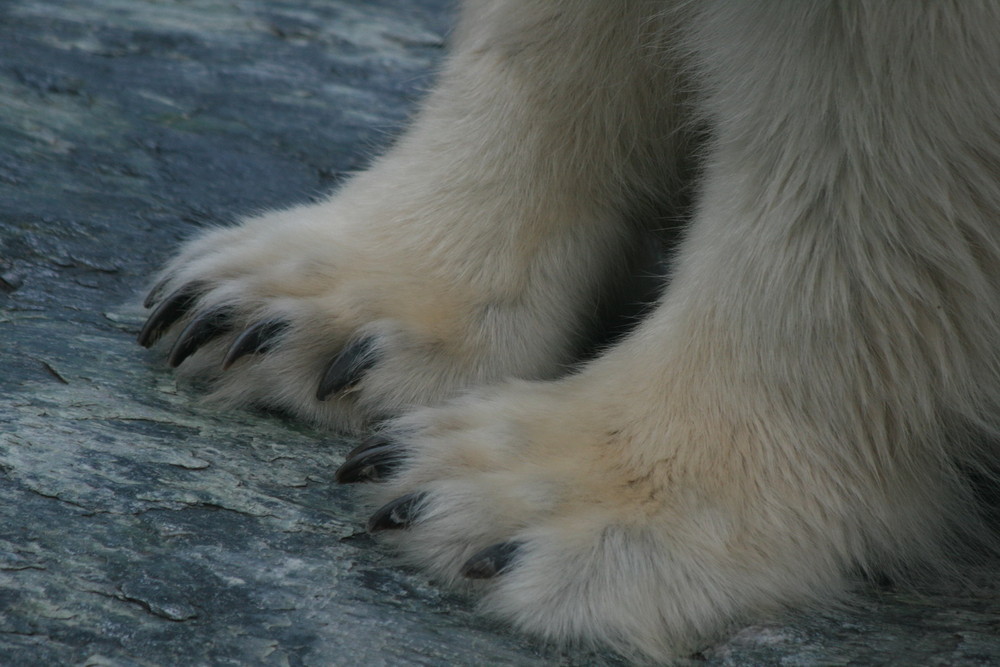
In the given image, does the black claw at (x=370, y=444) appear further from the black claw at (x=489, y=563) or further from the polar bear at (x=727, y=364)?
the black claw at (x=489, y=563)

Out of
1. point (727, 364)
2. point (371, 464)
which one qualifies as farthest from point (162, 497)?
point (727, 364)

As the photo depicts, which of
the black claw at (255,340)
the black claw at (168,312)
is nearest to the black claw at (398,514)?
the black claw at (255,340)

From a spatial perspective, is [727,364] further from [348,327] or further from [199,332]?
[199,332]

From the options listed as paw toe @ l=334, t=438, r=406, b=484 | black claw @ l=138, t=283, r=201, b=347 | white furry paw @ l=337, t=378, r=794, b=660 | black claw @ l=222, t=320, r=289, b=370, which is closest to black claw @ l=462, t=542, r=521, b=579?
white furry paw @ l=337, t=378, r=794, b=660

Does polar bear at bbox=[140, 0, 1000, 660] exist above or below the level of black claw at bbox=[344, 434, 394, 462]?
above

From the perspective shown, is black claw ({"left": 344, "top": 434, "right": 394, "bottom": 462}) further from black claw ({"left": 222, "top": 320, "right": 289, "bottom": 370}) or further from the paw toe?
black claw ({"left": 222, "top": 320, "right": 289, "bottom": 370})
